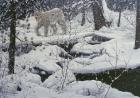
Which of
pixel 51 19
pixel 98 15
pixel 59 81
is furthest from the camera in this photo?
pixel 51 19

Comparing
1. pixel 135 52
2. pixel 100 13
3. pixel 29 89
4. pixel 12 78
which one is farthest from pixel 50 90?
pixel 100 13

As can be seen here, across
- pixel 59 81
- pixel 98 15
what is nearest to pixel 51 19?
pixel 98 15

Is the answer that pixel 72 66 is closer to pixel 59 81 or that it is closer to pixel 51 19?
pixel 59 81

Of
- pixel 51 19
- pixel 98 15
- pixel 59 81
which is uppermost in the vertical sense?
pixel 98 15

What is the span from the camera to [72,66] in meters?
11.2

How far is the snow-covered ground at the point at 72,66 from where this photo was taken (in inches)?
312

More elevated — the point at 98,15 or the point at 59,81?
the point at 98,15

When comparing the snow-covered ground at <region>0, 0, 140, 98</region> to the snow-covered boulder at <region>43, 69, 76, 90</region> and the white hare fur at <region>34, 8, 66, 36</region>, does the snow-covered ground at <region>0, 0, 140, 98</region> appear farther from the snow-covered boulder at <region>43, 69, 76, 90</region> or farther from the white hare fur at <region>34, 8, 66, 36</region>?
the white hare fur at <region>34, 8, 66, 36</region>

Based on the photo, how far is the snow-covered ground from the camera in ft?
26.0

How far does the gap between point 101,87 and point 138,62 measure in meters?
2.78

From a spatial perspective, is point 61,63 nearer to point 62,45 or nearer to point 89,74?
point 89,74

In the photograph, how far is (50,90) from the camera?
818cm

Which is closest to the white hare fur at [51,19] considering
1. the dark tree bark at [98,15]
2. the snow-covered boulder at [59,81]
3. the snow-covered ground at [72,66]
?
the dark tree bark at [98,15]

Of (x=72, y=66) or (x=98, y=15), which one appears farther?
(x=98, y=15)
